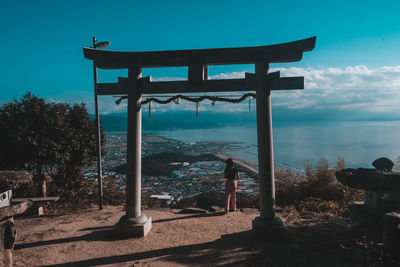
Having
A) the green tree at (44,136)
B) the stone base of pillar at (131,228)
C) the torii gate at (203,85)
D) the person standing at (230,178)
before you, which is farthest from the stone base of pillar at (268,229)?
the green tree at (44,136)

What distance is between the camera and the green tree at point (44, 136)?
312 inches

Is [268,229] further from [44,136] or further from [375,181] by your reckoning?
[44,136]

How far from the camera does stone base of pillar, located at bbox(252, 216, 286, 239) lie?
5555mm

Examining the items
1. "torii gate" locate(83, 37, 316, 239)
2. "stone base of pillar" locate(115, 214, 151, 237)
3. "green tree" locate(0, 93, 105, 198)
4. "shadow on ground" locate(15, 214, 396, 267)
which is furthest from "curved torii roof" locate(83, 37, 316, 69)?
"shadow on ground" locate(15, 214, 396, 267)

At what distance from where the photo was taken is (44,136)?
27.1 feet

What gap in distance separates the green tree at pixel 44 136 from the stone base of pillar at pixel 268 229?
6982 millimetres

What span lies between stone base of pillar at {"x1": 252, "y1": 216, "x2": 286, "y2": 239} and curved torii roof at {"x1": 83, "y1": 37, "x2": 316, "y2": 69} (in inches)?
150

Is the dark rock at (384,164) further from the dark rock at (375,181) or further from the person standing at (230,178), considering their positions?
the person standing at (230,178)

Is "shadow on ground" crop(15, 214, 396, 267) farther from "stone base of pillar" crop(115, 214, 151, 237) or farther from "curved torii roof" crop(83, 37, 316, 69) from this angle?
"curved torii roof" crop(83, 37, 316, 69)

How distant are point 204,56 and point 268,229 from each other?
14.4ft

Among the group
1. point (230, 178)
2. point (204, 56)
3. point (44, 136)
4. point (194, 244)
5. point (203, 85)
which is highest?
point (204, 56)

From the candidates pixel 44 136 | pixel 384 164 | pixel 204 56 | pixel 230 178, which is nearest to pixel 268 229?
pixel 230 178

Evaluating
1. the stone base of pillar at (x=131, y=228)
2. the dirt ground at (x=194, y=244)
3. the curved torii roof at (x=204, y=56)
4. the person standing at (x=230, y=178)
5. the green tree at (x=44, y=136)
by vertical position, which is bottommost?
the dirt ground at (x=194, y=244)

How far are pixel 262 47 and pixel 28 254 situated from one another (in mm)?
6996
